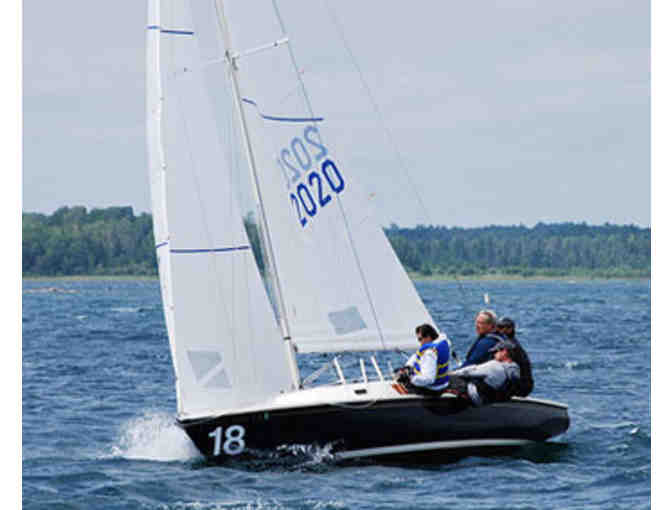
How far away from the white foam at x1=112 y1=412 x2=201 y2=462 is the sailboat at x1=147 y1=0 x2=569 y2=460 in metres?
0.56

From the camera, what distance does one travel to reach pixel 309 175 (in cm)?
1235

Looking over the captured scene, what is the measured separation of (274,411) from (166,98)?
3.39 metres

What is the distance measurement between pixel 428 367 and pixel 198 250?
2.64 metres

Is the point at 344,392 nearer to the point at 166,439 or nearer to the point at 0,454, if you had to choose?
the point at 166,439

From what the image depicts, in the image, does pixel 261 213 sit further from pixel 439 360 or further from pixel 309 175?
pixel 439 360

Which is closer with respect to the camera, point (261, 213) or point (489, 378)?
point (489, 378)

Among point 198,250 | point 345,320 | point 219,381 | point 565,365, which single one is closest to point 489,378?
point 345,320

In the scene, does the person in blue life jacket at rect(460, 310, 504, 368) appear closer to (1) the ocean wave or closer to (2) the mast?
(2) the mast

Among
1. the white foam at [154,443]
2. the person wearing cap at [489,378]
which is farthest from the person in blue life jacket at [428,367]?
the white foam at [154,443]

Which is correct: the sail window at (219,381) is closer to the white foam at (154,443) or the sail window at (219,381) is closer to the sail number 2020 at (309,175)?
the white foam at (154,443)

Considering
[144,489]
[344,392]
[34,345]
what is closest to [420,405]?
[344,392]

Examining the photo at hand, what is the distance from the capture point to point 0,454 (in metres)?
10.0

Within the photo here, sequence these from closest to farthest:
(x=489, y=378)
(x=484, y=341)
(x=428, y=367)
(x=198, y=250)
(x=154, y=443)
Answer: (x=428, y=367) < (x=489, y=378) < (x=198, y=250) < (x=484, y=341) < (x=154, y=443)

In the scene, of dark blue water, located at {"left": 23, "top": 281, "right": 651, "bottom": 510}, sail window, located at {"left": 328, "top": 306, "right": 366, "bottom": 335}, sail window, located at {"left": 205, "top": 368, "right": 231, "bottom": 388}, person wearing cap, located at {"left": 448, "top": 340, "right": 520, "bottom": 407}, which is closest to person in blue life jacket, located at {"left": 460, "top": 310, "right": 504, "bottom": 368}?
person wearing cap, located at {"left": 448, "top": 340, "right": 520, "bottom": 407}
